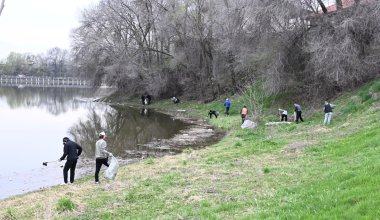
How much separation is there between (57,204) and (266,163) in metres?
7.83

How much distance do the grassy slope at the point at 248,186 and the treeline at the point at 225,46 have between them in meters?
8.71

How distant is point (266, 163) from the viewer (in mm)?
17000

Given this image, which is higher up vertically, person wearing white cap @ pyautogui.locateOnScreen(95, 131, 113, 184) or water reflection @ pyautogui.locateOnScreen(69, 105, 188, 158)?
person wearing white cap @ pyautogui.locateOnScreen(95, 131, 113, 184)

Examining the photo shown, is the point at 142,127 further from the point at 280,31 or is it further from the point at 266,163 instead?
the point at 266,163

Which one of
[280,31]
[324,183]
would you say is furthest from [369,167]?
[280,31]

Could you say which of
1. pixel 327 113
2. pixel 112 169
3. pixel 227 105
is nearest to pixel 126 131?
pixel 227 105

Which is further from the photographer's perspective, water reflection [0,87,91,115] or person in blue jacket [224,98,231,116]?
water reflection [0,87,91,115]

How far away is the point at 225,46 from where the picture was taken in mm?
44156

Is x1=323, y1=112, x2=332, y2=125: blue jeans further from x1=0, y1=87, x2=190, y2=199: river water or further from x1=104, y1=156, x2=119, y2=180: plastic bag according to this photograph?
x1=104, y1=156, x2=119, y2=180: plastic bag

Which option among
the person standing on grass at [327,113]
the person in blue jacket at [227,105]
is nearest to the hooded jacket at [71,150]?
→ the person standing on grass at [327,113]

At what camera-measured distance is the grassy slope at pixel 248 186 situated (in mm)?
9555

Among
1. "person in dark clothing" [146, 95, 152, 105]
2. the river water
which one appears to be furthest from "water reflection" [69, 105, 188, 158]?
"person in dark clothing" [146, 95, 152, 105]

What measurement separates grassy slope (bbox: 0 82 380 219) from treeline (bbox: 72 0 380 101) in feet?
28.6

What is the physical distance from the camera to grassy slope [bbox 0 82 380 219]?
31.3 ft
